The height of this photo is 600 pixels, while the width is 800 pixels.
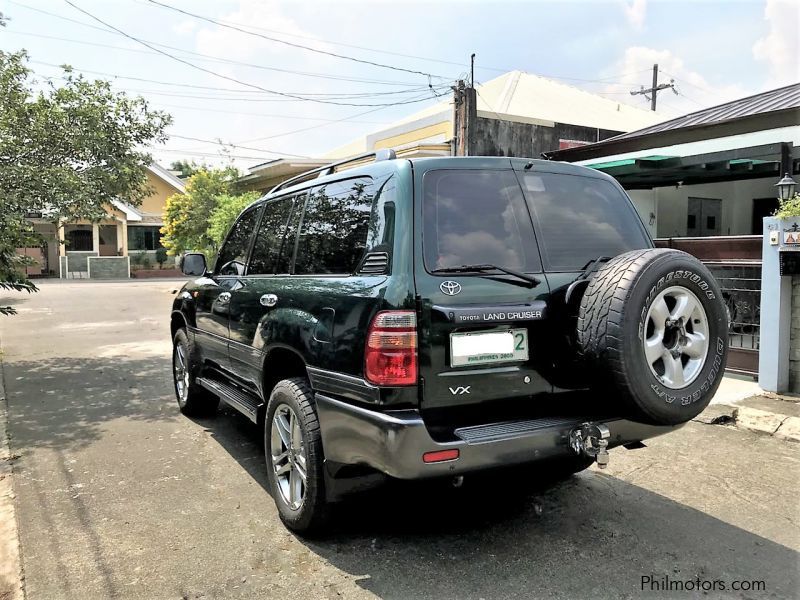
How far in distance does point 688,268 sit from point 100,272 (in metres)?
34.4

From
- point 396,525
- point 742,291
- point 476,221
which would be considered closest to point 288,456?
point 396,525

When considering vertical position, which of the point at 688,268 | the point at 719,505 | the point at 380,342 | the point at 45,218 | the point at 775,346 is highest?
the point at 45,218

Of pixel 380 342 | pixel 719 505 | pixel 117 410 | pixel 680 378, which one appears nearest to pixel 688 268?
pixel 680 378

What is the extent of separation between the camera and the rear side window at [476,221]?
291 cm

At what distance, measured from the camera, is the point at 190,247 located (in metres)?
28.1

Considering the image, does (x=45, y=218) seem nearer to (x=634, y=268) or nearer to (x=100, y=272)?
(x=634, y=268)

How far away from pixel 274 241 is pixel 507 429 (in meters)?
2.14

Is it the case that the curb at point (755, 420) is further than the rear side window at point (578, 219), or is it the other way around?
the curb at point (755, 420)

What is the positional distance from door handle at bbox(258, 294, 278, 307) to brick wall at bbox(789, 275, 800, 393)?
5535 millimetres

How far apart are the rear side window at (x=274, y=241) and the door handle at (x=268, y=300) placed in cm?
20

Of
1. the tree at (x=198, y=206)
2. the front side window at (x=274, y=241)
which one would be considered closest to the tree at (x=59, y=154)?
the front side window at (x=274, y=241)

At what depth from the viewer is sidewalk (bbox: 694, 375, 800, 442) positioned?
17.5 ft

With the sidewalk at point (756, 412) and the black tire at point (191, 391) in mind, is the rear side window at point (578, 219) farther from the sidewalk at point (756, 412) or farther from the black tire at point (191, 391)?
the black tire at point (191, 391)

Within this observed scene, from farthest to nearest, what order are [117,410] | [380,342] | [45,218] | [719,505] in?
[45,218], [117,410], [719,505], [380,342]
